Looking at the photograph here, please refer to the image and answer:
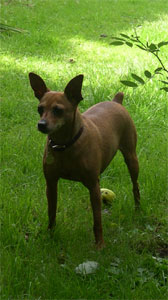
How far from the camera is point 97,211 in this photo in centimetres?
292

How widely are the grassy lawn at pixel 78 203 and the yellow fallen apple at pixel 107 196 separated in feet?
0.16

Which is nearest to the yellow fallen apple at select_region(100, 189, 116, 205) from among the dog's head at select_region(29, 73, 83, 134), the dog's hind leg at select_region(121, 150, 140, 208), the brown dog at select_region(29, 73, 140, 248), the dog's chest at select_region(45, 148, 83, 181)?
the dog's hind leg at select_region(121, 150, 140, 208)

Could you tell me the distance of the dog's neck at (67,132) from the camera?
2656 millimetres

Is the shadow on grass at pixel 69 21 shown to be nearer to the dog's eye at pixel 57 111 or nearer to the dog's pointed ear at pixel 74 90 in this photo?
the dog's pointed ear at pixel 74 90

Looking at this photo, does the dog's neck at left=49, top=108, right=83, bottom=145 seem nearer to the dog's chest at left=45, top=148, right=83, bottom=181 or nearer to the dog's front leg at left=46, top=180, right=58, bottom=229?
the dog's chest at left=45, top=148, right=83, bottom=181

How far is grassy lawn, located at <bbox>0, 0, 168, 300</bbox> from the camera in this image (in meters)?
2.63

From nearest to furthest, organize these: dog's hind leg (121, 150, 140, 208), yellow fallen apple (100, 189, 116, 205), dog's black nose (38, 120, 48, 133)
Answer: dog's black nose (38, 120, 48, 133)
dog's hind leg (121, 150, 140, 208)
yellow fallen apple (100, 189, 116, 205)

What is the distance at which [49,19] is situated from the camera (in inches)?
404

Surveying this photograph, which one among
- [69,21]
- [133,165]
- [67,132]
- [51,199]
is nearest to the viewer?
[67,132]

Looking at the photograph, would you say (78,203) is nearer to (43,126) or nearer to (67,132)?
(67,132)

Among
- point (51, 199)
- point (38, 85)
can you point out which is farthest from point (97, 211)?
point (38, 85)

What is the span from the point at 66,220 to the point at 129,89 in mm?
2709

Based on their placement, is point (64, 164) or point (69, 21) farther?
point (69, 21)

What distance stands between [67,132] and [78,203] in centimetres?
107
